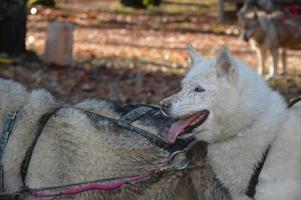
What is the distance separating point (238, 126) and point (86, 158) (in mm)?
933

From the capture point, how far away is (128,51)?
14.1 metres

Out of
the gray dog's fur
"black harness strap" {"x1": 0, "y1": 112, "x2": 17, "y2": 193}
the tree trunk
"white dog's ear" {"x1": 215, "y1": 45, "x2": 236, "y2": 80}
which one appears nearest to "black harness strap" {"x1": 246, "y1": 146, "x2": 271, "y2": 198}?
the gray dog's fur

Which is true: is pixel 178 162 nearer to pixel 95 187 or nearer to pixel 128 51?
pixel 95 187

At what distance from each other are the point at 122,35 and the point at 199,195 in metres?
13.4

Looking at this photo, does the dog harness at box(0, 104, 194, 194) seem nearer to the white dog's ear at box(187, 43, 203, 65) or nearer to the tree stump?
the white dog's ear at box(187, 43, 203, 65)

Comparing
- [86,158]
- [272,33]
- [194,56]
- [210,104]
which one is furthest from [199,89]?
[272,33]

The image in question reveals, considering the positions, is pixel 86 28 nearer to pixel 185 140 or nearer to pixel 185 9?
pixel 185 9

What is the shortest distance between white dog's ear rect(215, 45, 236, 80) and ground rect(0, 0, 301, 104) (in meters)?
5.11

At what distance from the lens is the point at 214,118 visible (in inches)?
165

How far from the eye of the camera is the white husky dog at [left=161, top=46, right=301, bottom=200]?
4.09 meters

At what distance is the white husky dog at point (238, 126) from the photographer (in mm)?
4086

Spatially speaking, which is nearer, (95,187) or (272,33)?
(95,187)

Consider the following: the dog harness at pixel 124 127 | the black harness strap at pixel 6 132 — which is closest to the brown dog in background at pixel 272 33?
the dog harness at pixel 124 127

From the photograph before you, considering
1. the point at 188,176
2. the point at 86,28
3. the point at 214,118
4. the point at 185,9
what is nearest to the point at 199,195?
the point at 188,176
